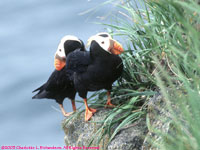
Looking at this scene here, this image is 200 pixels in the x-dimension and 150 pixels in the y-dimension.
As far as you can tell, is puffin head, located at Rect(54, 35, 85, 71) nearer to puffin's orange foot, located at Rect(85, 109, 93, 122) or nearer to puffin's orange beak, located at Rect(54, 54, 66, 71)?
puffin's orange beak, located at Rect(54, 54, 66, 71)

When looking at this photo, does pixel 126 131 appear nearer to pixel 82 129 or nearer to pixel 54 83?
pixel 82 129

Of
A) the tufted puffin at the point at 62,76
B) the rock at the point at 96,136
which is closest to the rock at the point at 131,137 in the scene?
the rock at the point at 96,136

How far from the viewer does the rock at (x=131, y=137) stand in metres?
3.03

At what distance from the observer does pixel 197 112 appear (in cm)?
152

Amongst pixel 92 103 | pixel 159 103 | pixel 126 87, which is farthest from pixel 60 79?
pixel 159 103

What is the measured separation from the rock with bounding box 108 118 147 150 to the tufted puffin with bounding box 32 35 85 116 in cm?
72

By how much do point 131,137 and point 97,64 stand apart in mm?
612

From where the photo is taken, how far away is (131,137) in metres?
3.04

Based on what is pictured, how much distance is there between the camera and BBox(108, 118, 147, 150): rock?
3031mm

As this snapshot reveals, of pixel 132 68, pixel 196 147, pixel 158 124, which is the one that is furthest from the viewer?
pixel 132 68

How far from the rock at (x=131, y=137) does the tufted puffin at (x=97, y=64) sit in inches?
15.5

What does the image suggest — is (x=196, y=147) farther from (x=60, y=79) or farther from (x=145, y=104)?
(x=60, y=79)

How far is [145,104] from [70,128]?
34.1 inches

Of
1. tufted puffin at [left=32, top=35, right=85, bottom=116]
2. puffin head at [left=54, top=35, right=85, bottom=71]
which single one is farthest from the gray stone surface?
puffin head at [left=54, top=35, right=85, bottom=71]
